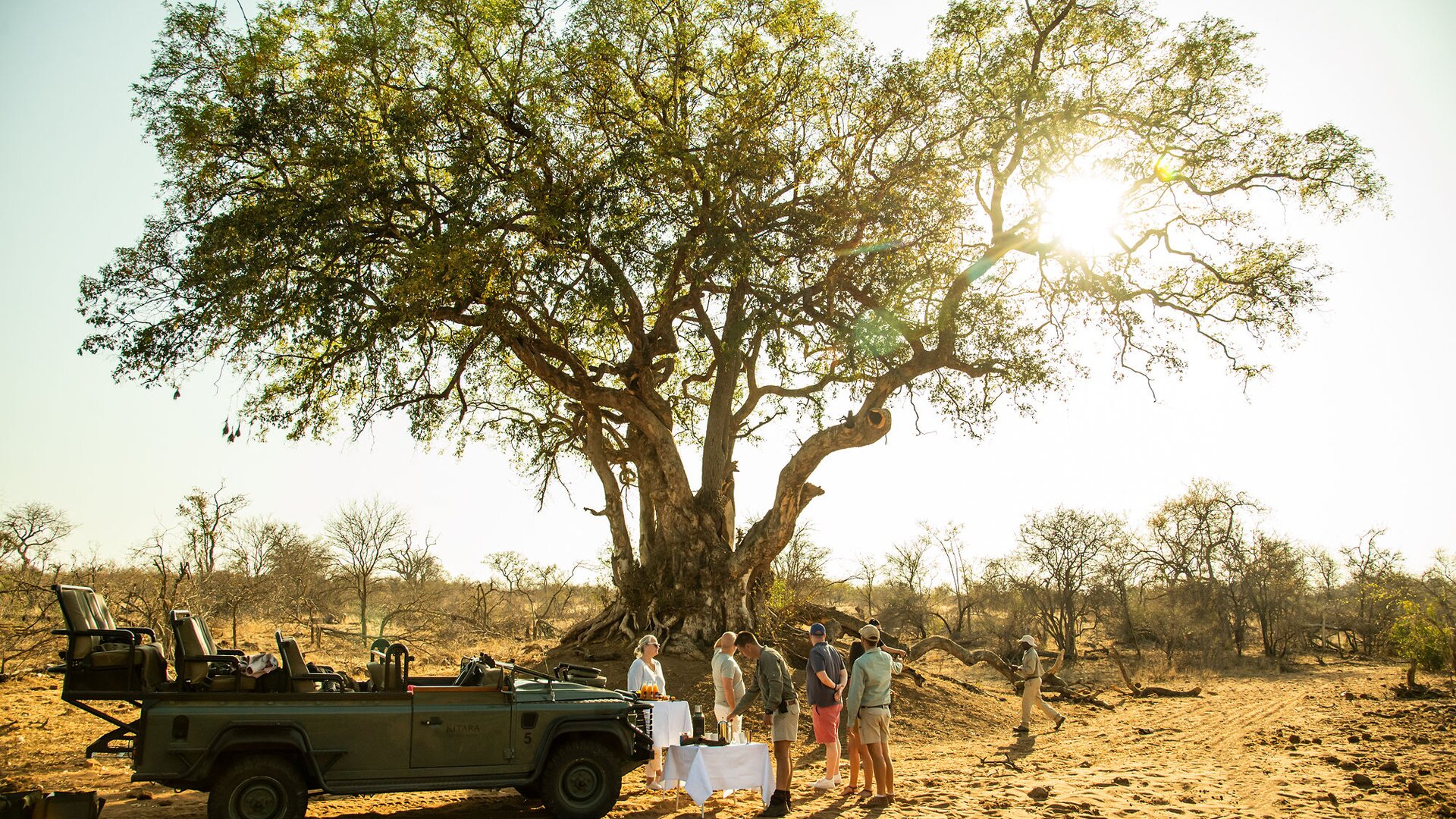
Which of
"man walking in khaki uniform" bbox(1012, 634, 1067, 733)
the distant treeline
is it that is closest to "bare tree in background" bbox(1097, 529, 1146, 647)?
the distant treeline

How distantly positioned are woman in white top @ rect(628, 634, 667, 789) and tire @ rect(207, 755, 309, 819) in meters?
3.71

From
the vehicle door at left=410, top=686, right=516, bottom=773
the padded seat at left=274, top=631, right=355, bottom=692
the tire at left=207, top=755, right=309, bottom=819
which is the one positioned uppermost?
the padded seat at left=274, top=631, right=355, bottom=692

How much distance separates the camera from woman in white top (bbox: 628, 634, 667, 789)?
10.3 meters

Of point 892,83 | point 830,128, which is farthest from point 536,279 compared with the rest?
point 892,83

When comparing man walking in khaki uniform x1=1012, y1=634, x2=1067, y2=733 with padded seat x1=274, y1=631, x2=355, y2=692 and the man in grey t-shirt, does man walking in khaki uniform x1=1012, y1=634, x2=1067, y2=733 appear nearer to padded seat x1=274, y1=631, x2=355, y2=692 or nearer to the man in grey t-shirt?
the man in grey t-shirt

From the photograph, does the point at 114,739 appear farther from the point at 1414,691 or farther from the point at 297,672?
the point at 1414,691

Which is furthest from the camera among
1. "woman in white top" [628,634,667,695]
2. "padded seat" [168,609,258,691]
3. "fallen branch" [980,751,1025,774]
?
"fallen branch" [980,751,1025,774]

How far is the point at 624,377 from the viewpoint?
18375 millimetres

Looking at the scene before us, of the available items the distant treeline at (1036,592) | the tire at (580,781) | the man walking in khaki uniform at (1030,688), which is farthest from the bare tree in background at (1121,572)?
the tire at (580,781)

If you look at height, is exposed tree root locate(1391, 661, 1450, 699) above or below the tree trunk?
below

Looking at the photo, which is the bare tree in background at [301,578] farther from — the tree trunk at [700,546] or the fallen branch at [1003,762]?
the fallen branch at [1003,762]

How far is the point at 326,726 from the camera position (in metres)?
7.60

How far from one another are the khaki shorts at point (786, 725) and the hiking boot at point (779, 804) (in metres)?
0.55

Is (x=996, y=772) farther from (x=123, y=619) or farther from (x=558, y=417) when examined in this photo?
(x=123, y=619)
